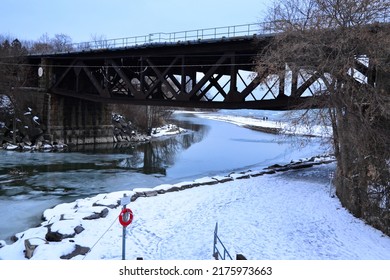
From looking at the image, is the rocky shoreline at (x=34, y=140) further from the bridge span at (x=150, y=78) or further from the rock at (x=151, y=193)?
the rock at (x=151, y=193)

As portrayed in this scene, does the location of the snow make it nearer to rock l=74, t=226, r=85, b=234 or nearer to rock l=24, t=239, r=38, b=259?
rock l=74, t=226, r=85, b=234

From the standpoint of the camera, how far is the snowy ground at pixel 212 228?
1080 centimetres

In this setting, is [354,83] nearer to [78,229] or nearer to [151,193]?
[151,193]

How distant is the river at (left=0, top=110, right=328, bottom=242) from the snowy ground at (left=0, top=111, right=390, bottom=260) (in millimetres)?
2591

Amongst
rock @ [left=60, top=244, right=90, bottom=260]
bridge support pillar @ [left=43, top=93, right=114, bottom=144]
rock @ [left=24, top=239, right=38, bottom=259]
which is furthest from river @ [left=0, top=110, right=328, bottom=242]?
rock @ [left=60, top=244, right=90, bottom=260]

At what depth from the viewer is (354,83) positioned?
14.6m

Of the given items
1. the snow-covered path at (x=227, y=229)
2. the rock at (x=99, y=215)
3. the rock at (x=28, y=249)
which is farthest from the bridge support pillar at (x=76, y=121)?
the rock at (x=28, y=249)

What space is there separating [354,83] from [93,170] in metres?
20.0

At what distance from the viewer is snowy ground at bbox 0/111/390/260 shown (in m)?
10.8

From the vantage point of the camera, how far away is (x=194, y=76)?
3556 centimetres

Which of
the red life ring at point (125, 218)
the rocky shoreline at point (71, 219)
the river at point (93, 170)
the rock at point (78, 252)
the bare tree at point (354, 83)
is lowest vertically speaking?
the river at point (93, 170)

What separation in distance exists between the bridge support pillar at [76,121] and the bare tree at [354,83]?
35013 millimetres

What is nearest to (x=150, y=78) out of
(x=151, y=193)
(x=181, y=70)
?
(x=181, y=70)

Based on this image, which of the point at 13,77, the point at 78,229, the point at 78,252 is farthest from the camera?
the point at 13,77
